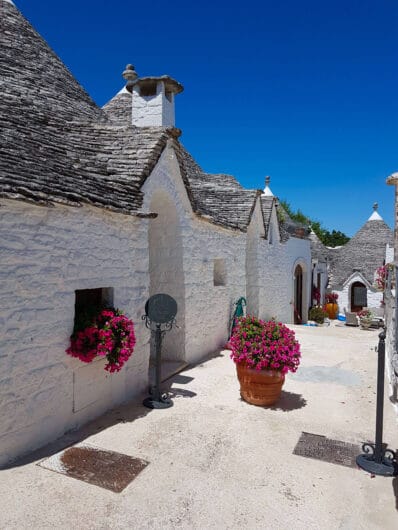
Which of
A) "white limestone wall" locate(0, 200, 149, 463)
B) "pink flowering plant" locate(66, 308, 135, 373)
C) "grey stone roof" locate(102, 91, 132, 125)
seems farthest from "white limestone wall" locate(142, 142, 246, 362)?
"grey stone roof" locate(102, 91, 132, 125)

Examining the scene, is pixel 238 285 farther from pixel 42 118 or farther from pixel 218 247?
pixel 42 118

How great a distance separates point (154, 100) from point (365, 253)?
1953 centimetres

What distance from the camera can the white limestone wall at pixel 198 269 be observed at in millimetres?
7359

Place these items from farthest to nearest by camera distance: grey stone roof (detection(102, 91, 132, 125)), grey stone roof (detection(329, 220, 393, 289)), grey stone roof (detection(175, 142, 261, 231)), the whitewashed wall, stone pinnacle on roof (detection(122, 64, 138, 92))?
grey stone roof (detection(329, 220, 393, 289)) → the whitewashed wall → grey stone roof (detection(175, 142, 261, 231)) → grey stone roof (detection(102, 91, 132, 125)) → stone pinnacle on roof (detection(122, 64, 138, 92))

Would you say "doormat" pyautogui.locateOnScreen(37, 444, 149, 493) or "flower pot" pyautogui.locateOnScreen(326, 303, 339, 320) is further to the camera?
"flower pot" pyautogui.locateOnScreen(326, 303, 339, 320)

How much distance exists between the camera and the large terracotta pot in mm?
5719

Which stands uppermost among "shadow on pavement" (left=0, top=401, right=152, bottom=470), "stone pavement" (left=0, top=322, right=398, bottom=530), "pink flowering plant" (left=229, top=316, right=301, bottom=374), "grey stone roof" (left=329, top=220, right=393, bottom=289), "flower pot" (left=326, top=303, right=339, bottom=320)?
"grey stone roof" (left=329, top=220, right=393, bottom=289)

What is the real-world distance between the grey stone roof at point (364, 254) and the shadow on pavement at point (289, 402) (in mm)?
19613

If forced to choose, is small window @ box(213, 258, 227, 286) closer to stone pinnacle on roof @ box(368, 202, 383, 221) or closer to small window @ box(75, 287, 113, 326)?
small window @ box(75, 287, 113, 326)

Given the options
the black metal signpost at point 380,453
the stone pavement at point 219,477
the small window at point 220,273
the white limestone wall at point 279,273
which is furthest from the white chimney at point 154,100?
the black metal signpost at point 380,453

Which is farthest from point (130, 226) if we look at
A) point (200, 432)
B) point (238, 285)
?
point (238, 285)

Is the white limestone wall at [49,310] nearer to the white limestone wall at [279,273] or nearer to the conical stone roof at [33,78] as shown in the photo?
the conical stone roof at [33,78]

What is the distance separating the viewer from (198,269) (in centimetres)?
866

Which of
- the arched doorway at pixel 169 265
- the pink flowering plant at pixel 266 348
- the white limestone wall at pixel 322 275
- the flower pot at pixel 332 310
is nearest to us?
the pink flowering plant at pixel 266 348
